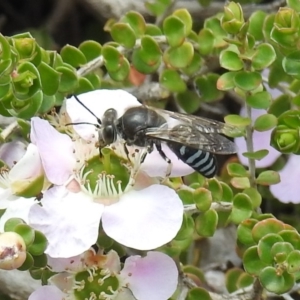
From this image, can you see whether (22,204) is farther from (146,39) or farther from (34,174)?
(146,39)

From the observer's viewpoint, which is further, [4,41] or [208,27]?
[208,27]

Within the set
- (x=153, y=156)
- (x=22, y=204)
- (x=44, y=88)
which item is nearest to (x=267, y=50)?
(x=153, y=156)

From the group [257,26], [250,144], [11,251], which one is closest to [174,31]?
[257,26]

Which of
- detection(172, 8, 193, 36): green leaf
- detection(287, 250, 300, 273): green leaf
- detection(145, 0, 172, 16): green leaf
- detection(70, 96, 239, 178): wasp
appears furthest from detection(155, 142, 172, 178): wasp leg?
detection(145, 0, 172, 16): green leaf

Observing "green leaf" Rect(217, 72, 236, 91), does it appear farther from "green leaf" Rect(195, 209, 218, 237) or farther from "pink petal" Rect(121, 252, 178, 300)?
"pink petal" Rect(121, 252, 178, 300)

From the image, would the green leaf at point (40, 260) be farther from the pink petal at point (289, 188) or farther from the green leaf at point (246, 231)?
the pink petal at point (289, 188)

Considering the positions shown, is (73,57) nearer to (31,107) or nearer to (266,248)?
(31,107)

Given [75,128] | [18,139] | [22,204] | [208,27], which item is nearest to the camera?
[22,204]
